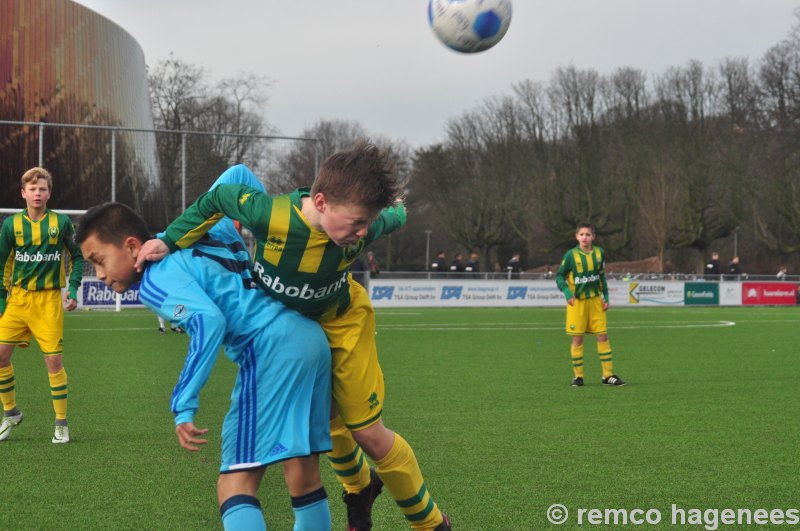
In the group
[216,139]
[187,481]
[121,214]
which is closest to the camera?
[121,214]

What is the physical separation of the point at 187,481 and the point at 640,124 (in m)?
50.1

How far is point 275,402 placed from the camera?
3527 millimetres

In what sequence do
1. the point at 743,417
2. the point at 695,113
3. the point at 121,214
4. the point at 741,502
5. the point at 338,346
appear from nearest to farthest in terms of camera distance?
the point at 121,214
the point at 338,346
the point at 741,502
the point at 743,417
the point at 695,113

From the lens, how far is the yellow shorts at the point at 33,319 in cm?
744

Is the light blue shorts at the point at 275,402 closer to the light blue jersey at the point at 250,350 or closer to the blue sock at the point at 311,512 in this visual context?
the light blue jersey at the point at 250,350

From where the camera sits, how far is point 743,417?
8.42 metres

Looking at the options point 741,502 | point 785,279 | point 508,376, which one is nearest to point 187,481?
point 741,502

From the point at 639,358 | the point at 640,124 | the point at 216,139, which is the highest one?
the point at 640,124

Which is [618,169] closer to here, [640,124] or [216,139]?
[640,124]

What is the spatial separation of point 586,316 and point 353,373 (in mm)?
8337

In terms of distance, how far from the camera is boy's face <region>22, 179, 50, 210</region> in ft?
24.0

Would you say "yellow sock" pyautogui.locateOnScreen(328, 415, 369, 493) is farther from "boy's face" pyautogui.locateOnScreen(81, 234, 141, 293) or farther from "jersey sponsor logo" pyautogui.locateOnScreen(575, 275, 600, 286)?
"jersey sponsor logo" pyautogui.locateOnScreen(575, 275, 600, 286)

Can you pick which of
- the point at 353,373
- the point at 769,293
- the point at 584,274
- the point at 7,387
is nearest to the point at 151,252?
the point at 353,373

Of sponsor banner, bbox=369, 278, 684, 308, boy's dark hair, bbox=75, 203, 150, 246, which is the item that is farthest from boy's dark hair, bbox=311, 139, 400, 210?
sponsor banner, bbox=369, 278, 684, 308
